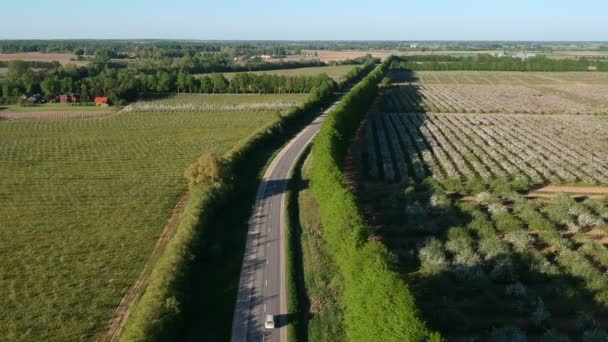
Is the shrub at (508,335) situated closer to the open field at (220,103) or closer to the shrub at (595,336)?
the shrub at (595,336)

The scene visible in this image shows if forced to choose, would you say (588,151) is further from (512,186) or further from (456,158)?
(512,186)

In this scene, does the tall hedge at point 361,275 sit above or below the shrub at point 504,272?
above

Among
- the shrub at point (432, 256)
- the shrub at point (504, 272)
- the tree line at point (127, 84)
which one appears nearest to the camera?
the shrub at point (504, 272)

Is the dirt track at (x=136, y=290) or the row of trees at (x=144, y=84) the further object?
the row of trees at (x=144, y=84)

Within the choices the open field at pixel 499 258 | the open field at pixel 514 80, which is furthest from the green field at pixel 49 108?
the open field at pixel 514 80

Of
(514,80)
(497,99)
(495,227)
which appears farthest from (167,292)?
(514,80)

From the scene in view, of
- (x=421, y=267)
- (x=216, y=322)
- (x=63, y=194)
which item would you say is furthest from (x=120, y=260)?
(x=421, y=267)

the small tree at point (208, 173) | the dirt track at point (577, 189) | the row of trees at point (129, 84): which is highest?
the row of trees at point (129, 84)
